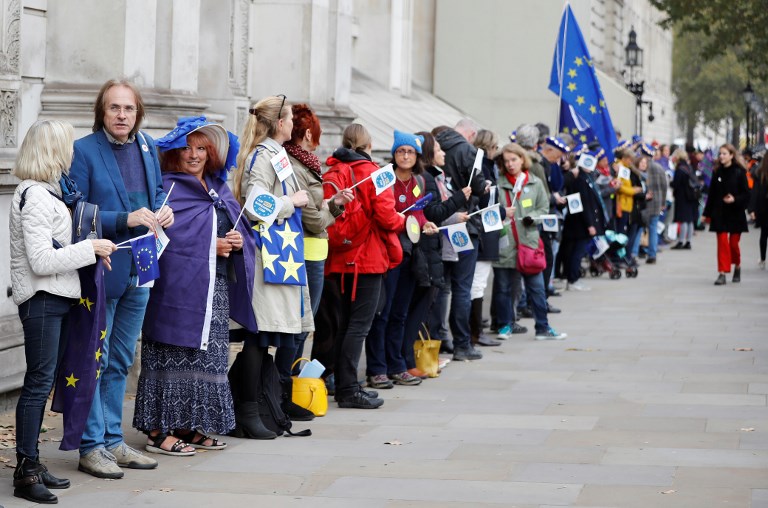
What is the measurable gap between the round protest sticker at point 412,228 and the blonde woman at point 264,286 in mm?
1739

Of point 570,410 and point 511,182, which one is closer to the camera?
point 570,410

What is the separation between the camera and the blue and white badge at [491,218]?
469 inches

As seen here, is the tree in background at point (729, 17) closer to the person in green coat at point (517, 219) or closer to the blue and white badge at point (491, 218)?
the person in green coat at point (517, 219)

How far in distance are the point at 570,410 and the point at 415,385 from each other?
1.52 metres

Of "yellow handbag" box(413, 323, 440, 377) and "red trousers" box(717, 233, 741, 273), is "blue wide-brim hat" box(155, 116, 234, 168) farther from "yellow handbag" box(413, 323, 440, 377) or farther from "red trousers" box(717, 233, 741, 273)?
"red trousers" box(717, 233, 741, 273)

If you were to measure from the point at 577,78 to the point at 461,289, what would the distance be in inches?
282

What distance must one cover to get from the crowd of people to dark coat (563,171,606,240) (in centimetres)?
493

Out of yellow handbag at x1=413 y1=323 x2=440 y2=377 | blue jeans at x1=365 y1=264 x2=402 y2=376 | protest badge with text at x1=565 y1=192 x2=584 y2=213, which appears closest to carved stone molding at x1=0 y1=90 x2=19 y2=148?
blue jeans at x1=365 y1=264 x2=402 y2=376

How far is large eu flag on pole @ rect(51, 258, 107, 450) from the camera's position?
7.03m

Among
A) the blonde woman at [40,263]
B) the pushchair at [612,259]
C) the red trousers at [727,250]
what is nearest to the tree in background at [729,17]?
the pushchair at [612,259]

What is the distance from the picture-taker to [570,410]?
31.8ft

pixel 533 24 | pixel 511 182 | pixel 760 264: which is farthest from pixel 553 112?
pixel 511 182

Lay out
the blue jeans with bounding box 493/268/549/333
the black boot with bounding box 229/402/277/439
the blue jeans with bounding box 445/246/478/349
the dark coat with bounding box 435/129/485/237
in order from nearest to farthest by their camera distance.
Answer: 1. the black boot with bounding box 229/402/277/439
2. the dark coat with bounding box 435/129/485/237
3. the blue jeans with bounding box 445/246/478/349
4. the blue jeans with bounding box 493/268/549/333

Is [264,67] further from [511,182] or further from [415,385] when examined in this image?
[415,385]
